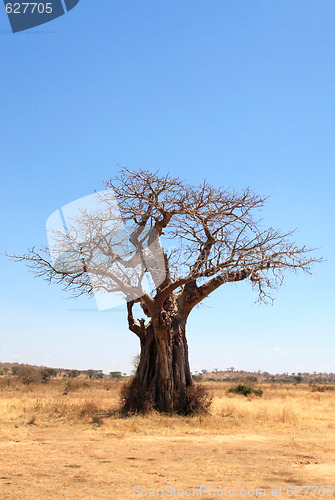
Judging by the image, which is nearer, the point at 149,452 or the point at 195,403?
the point at 149,452

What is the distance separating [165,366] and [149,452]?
539 cm

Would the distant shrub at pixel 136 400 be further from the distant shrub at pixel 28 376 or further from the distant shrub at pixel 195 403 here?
the distant shrub at pixel 28 376

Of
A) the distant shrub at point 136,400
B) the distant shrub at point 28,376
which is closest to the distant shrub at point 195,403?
the distant shrub at point 136,400

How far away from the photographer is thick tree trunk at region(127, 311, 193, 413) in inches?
546

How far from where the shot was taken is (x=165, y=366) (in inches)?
546

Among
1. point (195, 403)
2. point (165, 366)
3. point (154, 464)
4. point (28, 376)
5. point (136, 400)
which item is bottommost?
point (154, 464)

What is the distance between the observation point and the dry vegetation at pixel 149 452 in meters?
6.18

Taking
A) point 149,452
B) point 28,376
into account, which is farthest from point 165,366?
point 28,376

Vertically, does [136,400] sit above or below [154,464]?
above

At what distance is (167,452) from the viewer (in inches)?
335

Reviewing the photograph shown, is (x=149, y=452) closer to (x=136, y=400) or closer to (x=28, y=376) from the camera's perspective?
(x=136, y=400)

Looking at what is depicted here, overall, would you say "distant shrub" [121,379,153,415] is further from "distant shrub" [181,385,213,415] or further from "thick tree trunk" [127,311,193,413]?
"distant shrub" [181,385,213,415]

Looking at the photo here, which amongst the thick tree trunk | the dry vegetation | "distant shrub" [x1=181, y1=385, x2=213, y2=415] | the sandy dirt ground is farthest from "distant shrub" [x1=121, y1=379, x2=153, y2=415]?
the sandy dirt ground

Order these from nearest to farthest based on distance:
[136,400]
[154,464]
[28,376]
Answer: [154,464]
[136,400]
[28,376]
